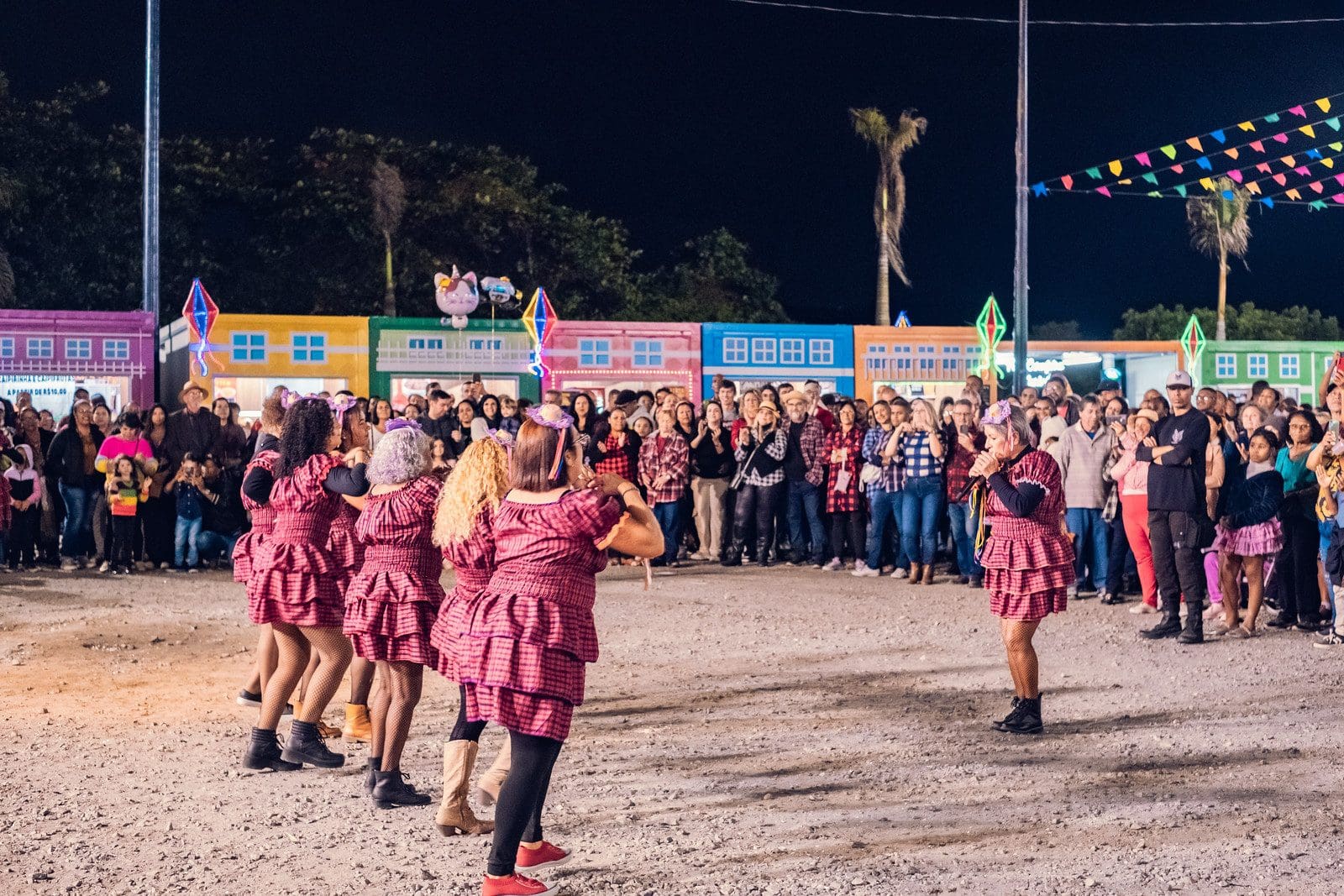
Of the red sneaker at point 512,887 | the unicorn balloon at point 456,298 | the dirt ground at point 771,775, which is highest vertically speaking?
the unicorn balloon at point 456,298

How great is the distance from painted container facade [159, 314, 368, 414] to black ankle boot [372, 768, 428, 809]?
63.2ft

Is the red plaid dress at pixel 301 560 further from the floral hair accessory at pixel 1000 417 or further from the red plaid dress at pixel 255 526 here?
the floral hair accessory at pixel 1000 417

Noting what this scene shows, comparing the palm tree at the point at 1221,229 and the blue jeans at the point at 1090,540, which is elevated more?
the palm tree at the point at 1221,229

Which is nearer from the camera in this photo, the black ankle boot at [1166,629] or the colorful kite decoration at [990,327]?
the black ankle boot at [1166,629]

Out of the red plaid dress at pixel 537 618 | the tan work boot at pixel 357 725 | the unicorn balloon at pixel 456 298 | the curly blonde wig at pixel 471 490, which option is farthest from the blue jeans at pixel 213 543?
the unicorn balloon at pixel 456 298

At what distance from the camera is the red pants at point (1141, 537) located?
11.3 meters

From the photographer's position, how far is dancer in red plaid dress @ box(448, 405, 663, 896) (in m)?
4.65

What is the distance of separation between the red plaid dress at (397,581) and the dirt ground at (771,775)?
26.5 inches

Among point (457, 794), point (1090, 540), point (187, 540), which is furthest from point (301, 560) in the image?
point (187, 540)

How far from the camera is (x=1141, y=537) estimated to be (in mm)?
11461

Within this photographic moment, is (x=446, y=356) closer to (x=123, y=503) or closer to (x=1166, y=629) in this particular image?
(x=123, y=503)

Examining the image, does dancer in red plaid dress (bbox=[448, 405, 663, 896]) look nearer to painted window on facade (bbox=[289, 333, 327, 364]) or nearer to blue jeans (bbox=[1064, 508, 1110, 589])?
blue jeans (bbox=[1064, 508, 1110, 589])

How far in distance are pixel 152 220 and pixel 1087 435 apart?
585 inches

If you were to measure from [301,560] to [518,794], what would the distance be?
2.29 metres
